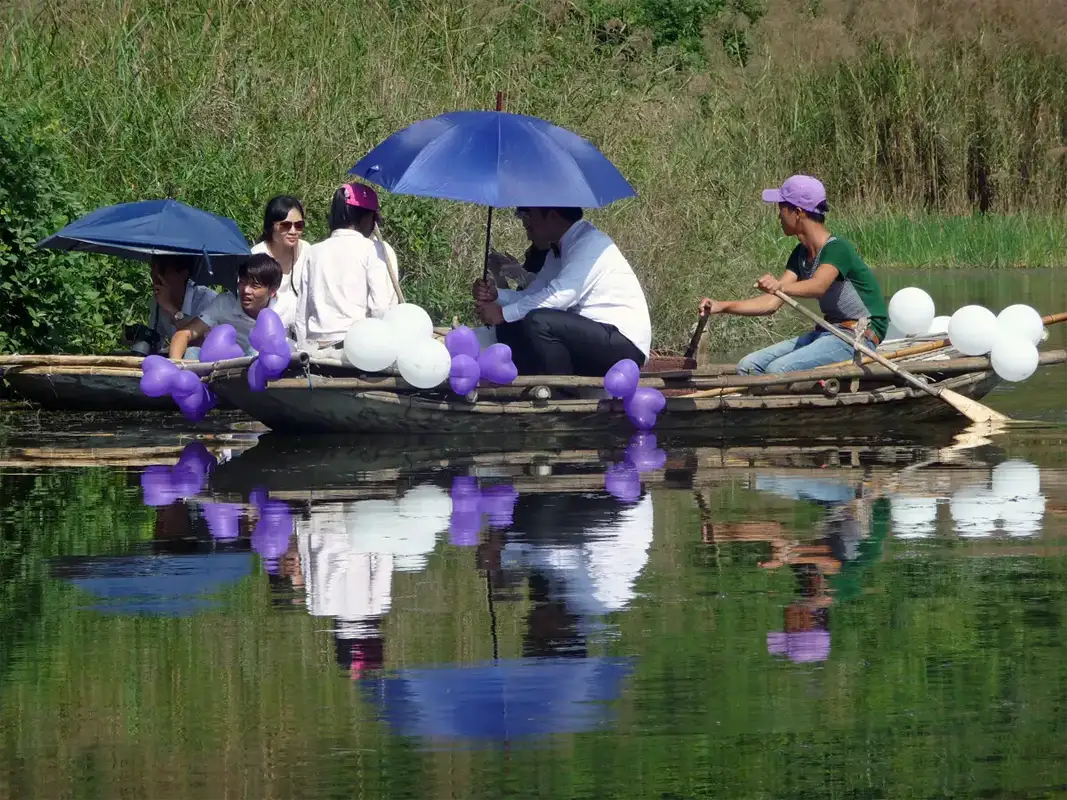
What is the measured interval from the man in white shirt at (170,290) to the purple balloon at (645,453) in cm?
290

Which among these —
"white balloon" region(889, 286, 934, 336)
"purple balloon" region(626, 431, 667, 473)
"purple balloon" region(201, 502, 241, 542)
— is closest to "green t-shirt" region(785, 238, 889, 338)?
"white balloon" region(889, 286, 934, 336)

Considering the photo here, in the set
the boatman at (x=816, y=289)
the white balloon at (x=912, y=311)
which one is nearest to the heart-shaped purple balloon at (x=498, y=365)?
the boatman at (x=816, y=289)

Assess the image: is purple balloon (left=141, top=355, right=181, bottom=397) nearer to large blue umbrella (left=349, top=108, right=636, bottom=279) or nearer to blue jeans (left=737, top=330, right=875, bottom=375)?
large blue umbrella (left=349, top=108, right=636, bottom=279)

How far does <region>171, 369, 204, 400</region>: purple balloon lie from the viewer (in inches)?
441

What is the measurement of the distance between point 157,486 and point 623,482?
2.22 metres

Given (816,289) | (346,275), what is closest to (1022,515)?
(816,289)

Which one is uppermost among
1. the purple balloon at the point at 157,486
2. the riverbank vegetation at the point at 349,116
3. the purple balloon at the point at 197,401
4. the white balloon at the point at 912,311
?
the riverbank vegetation at the point at 349,116

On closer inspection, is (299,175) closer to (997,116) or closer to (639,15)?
(639,15)

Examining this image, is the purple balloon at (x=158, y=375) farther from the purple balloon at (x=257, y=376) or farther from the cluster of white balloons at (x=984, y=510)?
the cluster of white balloons at (x=984, y=510)

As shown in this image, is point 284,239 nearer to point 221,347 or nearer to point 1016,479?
point 221,347

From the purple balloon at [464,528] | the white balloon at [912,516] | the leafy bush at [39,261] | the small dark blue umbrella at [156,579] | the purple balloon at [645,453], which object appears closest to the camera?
the small dark blue umbrella at [156,579]

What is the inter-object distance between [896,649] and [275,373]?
5.29m

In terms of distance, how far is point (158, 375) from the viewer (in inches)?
440

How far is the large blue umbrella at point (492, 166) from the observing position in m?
11.0
